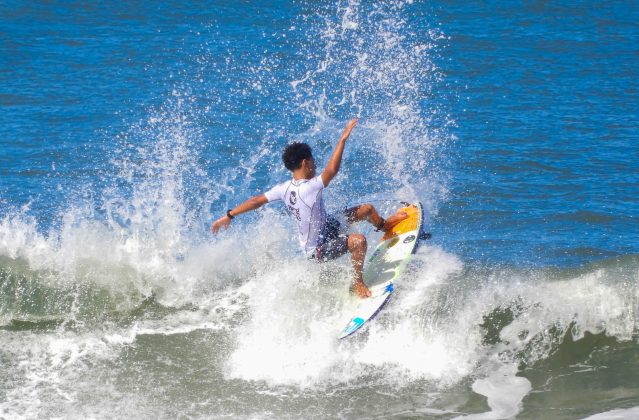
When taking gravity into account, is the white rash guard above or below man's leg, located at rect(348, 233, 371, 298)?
above

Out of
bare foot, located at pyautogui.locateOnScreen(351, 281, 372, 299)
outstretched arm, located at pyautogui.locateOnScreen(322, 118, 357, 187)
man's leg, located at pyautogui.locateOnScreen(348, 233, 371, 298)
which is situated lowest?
bare foot, located at pyautogui.locateOnScreen(351, 281, 372, 299)

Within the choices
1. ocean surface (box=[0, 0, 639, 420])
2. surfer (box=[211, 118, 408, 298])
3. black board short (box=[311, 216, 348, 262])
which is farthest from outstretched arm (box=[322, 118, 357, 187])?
ocean surface (box=[0, 0, 639, 420])

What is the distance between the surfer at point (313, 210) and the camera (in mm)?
8453

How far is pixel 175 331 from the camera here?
9984 mm

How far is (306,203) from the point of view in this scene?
8.66 m

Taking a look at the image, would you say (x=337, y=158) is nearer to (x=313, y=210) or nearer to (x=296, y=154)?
(x=296, y=154)

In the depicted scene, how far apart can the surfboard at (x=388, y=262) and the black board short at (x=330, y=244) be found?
581 millimetres

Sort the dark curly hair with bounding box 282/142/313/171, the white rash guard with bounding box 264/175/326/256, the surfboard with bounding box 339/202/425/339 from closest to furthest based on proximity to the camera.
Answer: the dark curly hair with bounding box 282/142/313/171, the white rash guard with bounding box 264/175/326/256, the surfboard with bounding box 339/202/425/339

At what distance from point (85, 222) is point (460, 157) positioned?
6679 mm

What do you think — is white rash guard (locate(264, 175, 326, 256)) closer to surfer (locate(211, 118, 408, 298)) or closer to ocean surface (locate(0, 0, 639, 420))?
surfer (locate(211, 118, 408, 298))

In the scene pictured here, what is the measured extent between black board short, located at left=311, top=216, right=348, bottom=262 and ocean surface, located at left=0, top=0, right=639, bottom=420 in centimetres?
91

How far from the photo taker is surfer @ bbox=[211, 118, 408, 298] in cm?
845

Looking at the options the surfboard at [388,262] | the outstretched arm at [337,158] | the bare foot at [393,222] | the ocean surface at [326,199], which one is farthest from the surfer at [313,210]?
the ocean surface at [326,199]

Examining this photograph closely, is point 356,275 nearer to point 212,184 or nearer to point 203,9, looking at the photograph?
point 212,184
